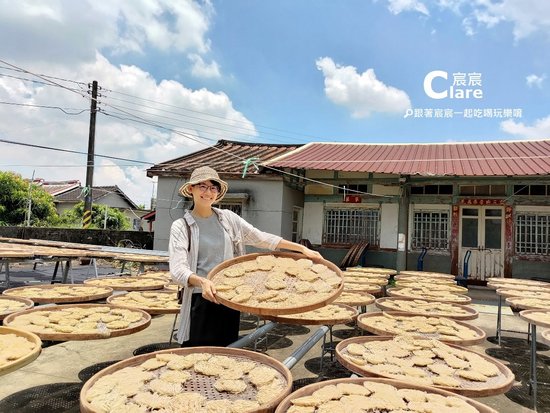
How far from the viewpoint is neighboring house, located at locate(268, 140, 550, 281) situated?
9.48 metres

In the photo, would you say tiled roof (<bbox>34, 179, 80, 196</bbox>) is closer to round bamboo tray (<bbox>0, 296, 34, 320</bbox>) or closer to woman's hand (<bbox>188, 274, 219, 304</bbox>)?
round bamboo tray (<bbox>0, 296, 34, 320</bbox>)

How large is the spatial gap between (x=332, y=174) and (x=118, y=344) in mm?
7261

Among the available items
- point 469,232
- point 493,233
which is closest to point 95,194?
point 469,232

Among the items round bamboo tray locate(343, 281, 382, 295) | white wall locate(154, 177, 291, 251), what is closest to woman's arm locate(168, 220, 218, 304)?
round bamboo tray locate(343, 281, 382, 295)

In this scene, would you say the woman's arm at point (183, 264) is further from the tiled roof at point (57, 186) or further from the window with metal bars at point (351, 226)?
the tiled roof at point (57, 186)

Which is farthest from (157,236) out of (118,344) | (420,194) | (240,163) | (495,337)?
(495,337)

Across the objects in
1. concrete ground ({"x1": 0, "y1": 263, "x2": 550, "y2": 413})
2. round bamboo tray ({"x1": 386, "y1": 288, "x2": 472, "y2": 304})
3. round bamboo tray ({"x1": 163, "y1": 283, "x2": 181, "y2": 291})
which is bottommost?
concrete ground ({"x1": 0, "y1": 263, "x2": 550, "y2": 413})

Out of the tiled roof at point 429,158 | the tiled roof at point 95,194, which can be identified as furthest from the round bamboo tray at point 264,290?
the tiled roof at point 95,194

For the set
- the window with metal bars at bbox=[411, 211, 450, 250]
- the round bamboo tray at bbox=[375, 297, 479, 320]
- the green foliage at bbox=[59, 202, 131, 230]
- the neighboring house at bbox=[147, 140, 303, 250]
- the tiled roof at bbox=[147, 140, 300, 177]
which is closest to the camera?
the round bamboo tray at bbox=[375, 297, 479, 320]

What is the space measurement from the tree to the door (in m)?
18.7

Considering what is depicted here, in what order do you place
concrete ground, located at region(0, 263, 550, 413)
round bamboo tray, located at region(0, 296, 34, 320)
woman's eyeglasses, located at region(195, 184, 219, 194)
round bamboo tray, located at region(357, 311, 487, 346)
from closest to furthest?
woman's eyeglasses, located at region(195, 184, 219, 194)
round bamboo tray, located at region(357, 311, 487, 346)
round bamboo tray, located at region(0, 296, 34, 320)
concrete ground, located at region(0, 263, 550, 413)

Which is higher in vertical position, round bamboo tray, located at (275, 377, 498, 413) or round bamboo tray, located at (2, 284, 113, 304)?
round bamboo tray, located at (275, 377, 498, 413)

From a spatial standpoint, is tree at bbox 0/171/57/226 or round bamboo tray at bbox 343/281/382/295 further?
tree at bbox 0/171/57/226

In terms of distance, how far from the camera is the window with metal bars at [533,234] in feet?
31.0
